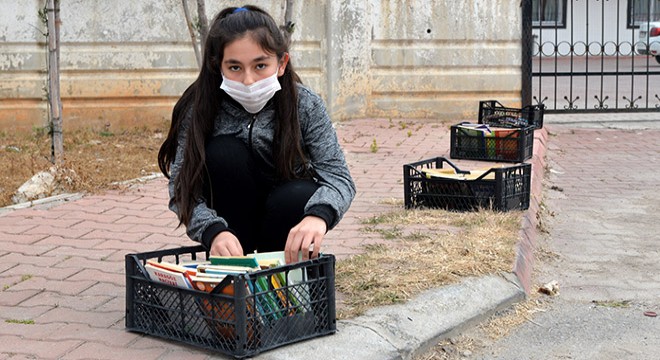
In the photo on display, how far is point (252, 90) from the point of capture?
3748mm

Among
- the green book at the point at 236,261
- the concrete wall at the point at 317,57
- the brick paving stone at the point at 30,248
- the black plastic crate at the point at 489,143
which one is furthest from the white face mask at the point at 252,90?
the concrete wall at the point at 317,57

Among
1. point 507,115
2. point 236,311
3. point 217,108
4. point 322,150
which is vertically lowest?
point 236,311

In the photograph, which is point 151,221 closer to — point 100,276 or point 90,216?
point 90,216

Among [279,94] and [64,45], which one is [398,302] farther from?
[64,45]

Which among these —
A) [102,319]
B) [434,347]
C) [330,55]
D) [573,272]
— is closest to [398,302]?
[434,347]

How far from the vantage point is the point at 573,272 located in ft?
18.1

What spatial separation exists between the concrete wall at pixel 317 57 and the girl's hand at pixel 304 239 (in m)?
7.43

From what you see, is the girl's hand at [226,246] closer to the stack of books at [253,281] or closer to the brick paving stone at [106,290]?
the stack of books at [253,281]

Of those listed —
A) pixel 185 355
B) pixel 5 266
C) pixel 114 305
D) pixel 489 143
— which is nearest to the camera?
pixel 185 355

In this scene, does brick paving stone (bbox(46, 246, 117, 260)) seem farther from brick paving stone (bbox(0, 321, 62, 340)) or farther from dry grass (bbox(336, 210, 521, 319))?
dry grass (bbox(336, 210, 521, 319))

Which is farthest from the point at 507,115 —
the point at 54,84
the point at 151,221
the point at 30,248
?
the point at 30,248

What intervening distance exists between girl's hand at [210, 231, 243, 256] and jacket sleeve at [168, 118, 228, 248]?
0.04 m

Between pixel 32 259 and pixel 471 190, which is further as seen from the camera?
pixel 471 190

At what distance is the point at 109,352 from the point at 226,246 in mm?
575
